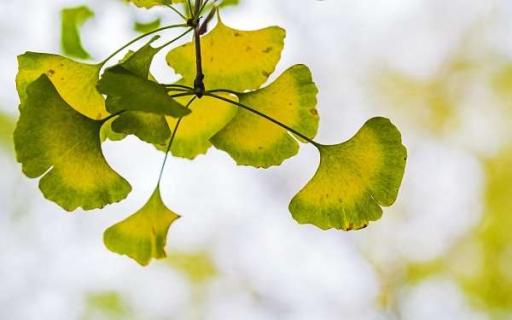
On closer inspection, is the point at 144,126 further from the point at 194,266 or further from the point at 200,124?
the point at 194,266

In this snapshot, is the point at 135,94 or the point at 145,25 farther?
the point at 145,25

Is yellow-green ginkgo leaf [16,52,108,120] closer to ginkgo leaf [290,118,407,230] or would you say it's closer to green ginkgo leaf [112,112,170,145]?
green ginkgo leaf [112,112,170,145]

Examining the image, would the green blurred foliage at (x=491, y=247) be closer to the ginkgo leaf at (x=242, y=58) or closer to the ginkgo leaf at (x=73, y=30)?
the ginkgo leaf at (x=73, y=30)

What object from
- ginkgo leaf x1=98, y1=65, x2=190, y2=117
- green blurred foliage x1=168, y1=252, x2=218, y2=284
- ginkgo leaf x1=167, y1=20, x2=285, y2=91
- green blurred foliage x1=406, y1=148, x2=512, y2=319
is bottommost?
green blurred foliage x1=168, y1=252, x2=218, y2=284

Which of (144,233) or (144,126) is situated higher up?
(144,126)

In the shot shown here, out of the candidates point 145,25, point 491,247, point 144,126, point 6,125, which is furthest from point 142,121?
point 491,247


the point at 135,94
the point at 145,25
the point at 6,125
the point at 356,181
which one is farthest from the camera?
the point at 6,125

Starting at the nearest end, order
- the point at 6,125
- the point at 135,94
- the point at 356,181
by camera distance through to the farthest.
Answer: the point at 135,94, the point at 356,181, the point at 6,125

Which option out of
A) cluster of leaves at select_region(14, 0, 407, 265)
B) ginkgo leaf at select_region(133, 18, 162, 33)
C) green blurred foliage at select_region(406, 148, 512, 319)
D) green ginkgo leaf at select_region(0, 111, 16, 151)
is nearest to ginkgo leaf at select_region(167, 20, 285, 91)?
cluster of leaves at select_region(14, 0, 407, 265)
